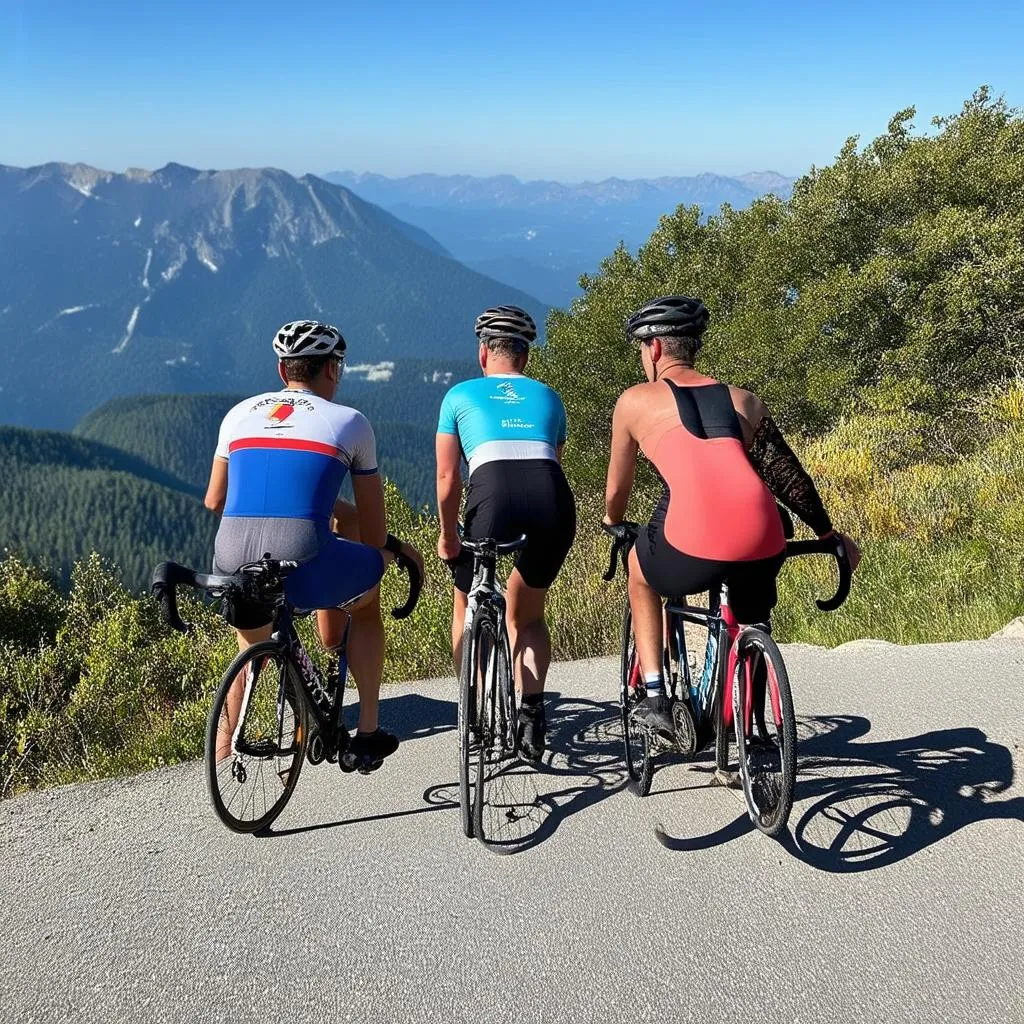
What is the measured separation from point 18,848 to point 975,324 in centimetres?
1956

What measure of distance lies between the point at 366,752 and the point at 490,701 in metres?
0.78

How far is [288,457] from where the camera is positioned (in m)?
3.35

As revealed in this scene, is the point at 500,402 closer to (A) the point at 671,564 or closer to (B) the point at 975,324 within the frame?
(A) the point at 671,564

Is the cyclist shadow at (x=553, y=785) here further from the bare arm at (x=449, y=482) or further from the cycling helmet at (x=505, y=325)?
the cycling helmet at (x=505, y=325)

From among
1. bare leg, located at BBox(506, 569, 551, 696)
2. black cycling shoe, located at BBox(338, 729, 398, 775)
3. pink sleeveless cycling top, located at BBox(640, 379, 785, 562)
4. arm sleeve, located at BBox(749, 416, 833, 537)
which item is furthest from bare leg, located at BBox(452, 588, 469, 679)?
arm sleeve, located at BBox(749, 416, 833, 537)

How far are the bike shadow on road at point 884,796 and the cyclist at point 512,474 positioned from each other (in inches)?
49.1

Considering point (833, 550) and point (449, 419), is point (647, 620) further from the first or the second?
point (449, 419)

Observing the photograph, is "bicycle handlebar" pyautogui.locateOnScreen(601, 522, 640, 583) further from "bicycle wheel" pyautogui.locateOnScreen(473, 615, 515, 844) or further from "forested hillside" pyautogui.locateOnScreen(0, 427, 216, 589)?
"forested hillside" pyautogui.locateOnScreen(0, 427, 216, 589)

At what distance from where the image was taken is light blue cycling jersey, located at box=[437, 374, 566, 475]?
12.4 ft

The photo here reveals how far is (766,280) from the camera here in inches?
803

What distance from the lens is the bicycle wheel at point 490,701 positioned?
3443 mm

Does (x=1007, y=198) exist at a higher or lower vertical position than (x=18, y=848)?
higher

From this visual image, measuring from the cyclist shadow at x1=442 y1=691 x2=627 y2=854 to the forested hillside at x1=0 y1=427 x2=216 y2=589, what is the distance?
120m

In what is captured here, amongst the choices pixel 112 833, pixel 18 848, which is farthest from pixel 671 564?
pixel 18 848
